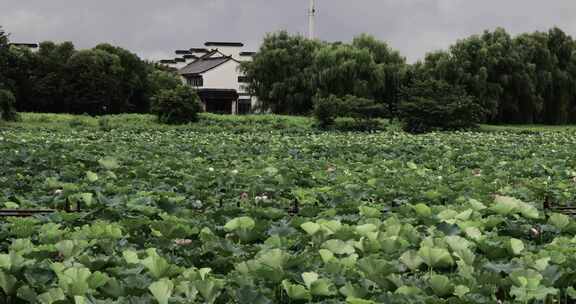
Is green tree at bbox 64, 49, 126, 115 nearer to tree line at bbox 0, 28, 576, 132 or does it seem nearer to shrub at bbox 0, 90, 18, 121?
tree line at bbox 0, 28, 576, 132

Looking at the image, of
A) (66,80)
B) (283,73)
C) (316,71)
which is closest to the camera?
(316,71)

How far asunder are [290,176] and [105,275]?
3.88 metres

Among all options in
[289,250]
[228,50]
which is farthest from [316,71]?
[289,250]

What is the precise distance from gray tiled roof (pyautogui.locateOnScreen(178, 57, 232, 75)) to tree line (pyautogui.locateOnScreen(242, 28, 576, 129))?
20608mm

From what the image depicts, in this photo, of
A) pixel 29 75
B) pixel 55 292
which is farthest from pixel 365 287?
pixel 29 75

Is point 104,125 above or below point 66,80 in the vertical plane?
below

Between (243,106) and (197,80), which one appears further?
(243,106)

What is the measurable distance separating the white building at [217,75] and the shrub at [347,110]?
60.3 feet

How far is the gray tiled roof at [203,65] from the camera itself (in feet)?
193

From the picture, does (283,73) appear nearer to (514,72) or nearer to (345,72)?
(345,72)

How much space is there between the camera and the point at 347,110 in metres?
28.7

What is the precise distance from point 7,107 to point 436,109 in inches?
726

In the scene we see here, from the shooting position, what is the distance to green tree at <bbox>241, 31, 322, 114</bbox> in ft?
120

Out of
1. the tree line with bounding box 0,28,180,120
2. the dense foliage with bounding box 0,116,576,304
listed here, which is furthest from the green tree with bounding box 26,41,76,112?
the dense foliage with bounding box 0,116,576,304
